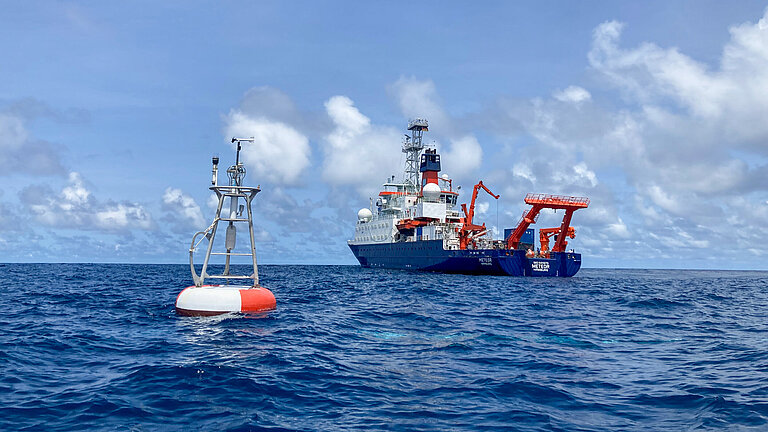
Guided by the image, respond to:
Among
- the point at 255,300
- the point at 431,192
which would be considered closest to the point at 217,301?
the point at 255,300

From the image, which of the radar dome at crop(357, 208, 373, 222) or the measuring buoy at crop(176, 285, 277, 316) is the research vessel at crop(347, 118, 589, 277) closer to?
the radar dome at crop(357, 208, 373, 222)

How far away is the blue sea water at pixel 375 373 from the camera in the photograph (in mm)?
7988

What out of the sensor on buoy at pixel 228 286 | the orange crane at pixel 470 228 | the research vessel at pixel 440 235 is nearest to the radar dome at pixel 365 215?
the research vessel at pixel 440 235

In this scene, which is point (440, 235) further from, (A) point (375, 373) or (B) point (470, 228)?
(A) point (375, 373)

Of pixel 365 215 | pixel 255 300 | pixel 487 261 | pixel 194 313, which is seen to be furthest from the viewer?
pixel 365 215

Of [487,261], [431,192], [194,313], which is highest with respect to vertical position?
[431,192]

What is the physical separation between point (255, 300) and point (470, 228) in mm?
48713

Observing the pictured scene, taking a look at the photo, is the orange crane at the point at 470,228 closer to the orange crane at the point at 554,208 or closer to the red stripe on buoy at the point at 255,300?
the orange crane at the point at 554,208

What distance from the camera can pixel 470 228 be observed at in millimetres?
65125

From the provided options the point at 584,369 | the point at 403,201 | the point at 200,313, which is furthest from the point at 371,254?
the point at 584,369

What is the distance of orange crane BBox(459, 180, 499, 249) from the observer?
64.2 meters

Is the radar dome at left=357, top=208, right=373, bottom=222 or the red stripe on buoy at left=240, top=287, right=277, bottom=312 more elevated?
the radar dome at left=357, top=208, right=373, bottom=222

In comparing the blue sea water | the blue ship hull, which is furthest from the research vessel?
the blue sea water

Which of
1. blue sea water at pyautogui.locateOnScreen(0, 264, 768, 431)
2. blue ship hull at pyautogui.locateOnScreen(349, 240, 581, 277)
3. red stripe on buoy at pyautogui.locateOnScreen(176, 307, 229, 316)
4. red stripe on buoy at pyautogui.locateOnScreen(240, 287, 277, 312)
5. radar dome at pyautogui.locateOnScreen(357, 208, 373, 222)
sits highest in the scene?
radar dome at pyautogui.locateOnScreen(357, 208, 373, 222)
